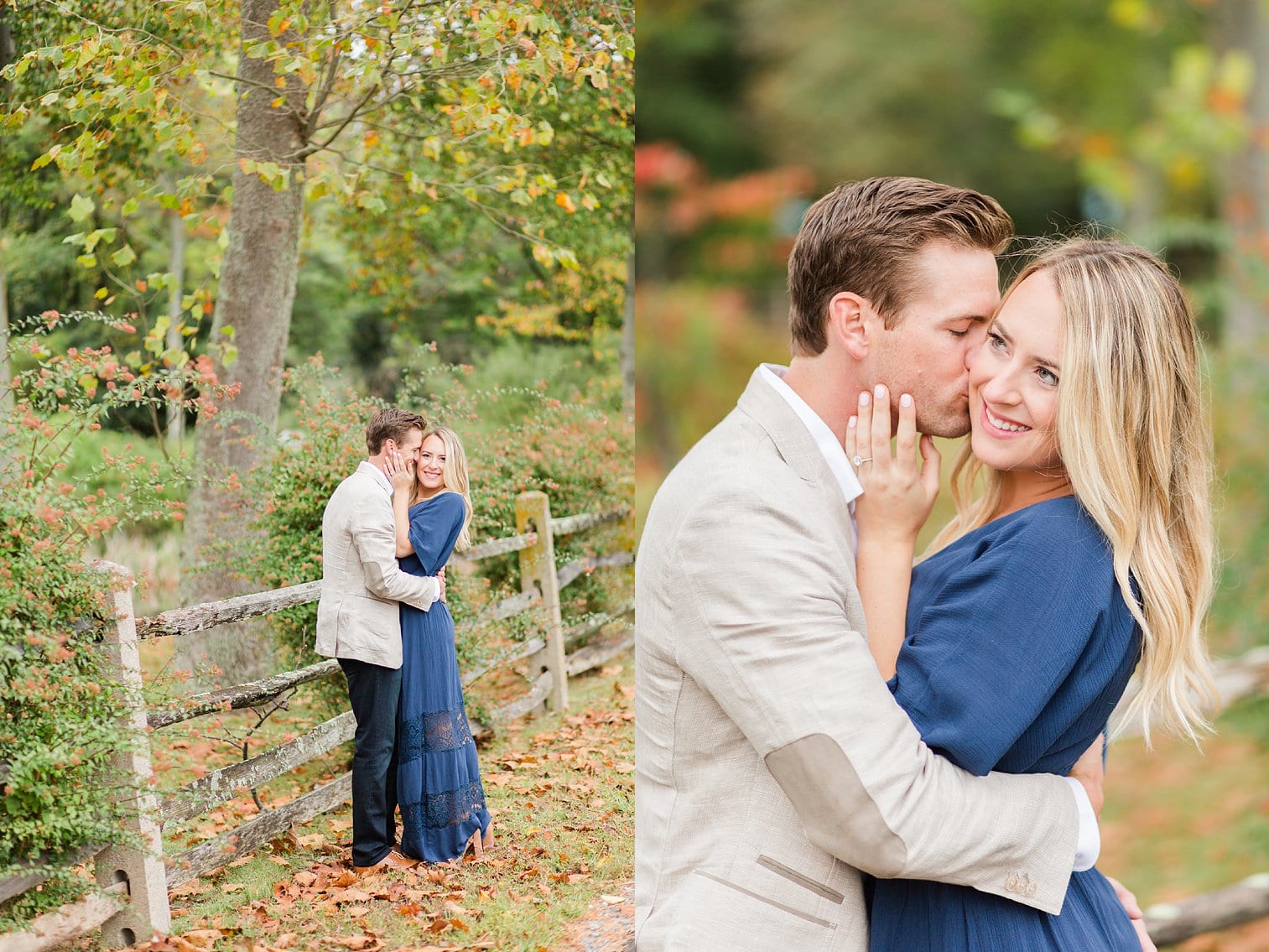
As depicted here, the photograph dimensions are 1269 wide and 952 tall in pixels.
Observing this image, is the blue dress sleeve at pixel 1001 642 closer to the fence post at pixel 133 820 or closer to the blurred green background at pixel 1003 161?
the fence post at pixel 133 820

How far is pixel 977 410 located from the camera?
5.05 ft

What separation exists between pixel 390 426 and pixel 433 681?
0.49 m

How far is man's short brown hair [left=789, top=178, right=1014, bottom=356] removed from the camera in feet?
4.94

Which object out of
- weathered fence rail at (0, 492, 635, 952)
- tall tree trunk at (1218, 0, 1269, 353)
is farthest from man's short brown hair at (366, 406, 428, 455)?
tall tree trunk at (1218, 0, 1269, 353)

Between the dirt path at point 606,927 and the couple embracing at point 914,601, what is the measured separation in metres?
0.87

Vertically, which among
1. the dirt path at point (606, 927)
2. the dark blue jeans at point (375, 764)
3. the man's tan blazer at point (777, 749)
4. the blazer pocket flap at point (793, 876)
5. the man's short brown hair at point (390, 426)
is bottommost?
the dirt path at point (606, 927)

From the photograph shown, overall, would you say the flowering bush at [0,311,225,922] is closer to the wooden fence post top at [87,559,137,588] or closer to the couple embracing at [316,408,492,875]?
the wooden fence post top at [87,559,137,588]

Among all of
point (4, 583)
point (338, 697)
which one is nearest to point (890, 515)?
point (338, 697)

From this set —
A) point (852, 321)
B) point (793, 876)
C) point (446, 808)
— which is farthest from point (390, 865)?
point (852, 321)

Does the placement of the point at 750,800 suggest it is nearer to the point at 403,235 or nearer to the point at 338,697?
the point at 338,697

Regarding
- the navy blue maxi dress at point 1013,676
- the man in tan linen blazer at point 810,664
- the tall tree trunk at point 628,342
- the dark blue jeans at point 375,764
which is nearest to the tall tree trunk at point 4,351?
the dark blue jeans at point 375,764

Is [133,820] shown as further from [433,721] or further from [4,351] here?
[4,351]

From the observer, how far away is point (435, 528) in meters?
2.11

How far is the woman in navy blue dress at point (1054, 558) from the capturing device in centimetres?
135
